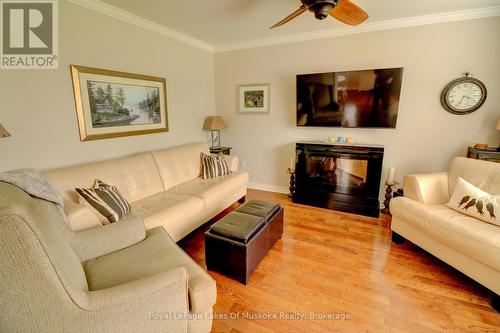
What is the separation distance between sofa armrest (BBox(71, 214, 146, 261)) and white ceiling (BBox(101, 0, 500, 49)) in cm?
219

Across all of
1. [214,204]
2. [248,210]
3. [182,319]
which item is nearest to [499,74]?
[248,210]

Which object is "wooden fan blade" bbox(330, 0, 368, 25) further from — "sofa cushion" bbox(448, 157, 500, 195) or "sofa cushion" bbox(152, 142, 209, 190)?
"sofa cushion" bbox(152, 142, 209, 190)

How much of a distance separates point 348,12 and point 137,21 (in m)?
2.34

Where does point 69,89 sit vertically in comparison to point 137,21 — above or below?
below

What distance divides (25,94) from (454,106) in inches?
175

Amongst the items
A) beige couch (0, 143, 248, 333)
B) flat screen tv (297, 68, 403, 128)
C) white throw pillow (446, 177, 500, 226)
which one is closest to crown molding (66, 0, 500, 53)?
flat screen tv (297, 68, 403, 128)

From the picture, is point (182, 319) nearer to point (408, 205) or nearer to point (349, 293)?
point (349, 293)

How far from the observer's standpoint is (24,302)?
2.86 feet

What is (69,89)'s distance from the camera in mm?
2273

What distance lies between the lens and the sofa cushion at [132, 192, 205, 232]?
2.09 meters

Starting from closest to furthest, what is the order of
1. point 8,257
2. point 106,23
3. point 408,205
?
1. point 8,257
2. point 408,205
3. point 106,23

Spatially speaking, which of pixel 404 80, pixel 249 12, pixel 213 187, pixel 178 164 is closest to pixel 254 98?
pixel 249 12

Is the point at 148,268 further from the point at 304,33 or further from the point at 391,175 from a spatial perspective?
the point at 304,33

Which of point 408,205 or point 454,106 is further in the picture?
point 454,106
